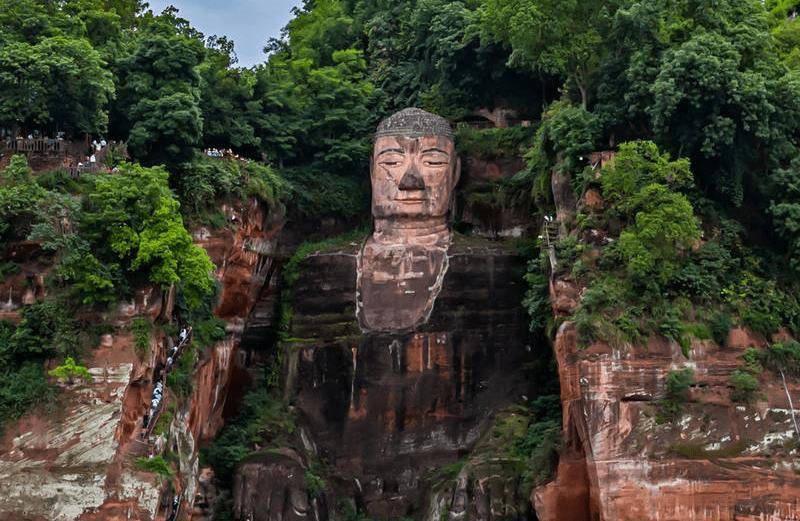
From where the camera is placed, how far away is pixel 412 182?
3672cm

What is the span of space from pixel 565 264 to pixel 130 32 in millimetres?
15673

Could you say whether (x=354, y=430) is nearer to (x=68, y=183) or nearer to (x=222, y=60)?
(x=68, y=183)

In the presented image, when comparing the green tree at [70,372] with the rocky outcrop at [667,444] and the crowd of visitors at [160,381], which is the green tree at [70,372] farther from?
the rocky outcrop at [667,444]

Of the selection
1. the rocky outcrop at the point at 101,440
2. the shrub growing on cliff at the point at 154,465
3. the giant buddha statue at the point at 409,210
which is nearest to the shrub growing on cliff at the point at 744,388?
the giant buddha statue at the point at 409,210

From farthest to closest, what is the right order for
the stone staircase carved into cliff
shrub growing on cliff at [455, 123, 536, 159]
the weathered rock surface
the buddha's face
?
shrub growing on cliff at [455, 123, 536, 159]
the buddha's face
the weathered rock surface
the stone staircase carved into cliff

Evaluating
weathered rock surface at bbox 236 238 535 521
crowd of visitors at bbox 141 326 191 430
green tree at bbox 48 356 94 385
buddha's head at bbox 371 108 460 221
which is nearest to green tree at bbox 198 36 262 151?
buddha's head at bbox 371 108 460 221

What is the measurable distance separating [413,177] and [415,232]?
1.47 meters

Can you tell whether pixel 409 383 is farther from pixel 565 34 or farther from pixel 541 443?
pixel 565 34

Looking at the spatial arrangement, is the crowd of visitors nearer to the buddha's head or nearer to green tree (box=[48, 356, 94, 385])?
green tree (box=[48, 356, 94, 385])

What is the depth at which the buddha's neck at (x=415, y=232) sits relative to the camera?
36625 millimetres

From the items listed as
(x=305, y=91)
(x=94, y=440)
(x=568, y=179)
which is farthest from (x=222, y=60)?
(x=94, y=440)

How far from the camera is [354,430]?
3372cm

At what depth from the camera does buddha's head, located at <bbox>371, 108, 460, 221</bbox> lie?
3675cm

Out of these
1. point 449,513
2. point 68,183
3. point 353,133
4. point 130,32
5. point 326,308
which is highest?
point 130,32
